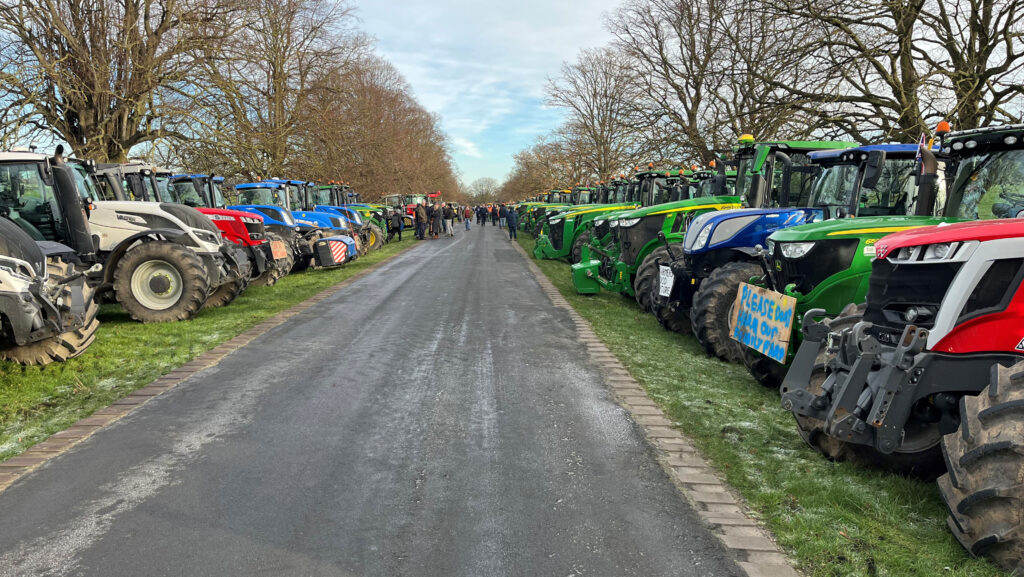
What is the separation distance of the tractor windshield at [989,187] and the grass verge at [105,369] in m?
7.24

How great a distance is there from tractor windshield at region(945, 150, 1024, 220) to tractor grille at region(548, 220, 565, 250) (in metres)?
13.7

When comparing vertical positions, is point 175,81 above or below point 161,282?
above

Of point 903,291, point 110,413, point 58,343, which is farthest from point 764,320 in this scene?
point 58,343

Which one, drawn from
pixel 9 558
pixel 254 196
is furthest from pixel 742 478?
pixel 254 196

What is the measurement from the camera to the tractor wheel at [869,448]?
3445mm

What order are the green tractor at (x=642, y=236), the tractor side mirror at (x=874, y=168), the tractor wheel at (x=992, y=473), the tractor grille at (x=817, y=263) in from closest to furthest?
the tractor wheel at (x=992, y=473)
the tractor grille at (x=817, y=263)
the tractor side mirror at (x=874, y=168)
the green tractor at (x=642, y=236)

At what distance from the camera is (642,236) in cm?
1042

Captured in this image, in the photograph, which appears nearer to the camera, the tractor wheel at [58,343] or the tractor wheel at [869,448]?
the tractor wheel at [869,448]

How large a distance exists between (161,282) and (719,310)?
7.69 meters

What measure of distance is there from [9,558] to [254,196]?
53.0ft

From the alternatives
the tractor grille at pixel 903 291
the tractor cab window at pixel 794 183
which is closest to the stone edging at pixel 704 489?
the tractor grille at pixel 903 291

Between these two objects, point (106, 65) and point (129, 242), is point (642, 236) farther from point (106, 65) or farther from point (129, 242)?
point (106, 65)

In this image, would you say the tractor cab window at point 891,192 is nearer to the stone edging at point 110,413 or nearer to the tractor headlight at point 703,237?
the tractor headlight at point 703,237

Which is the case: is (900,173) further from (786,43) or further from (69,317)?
(786,43)
